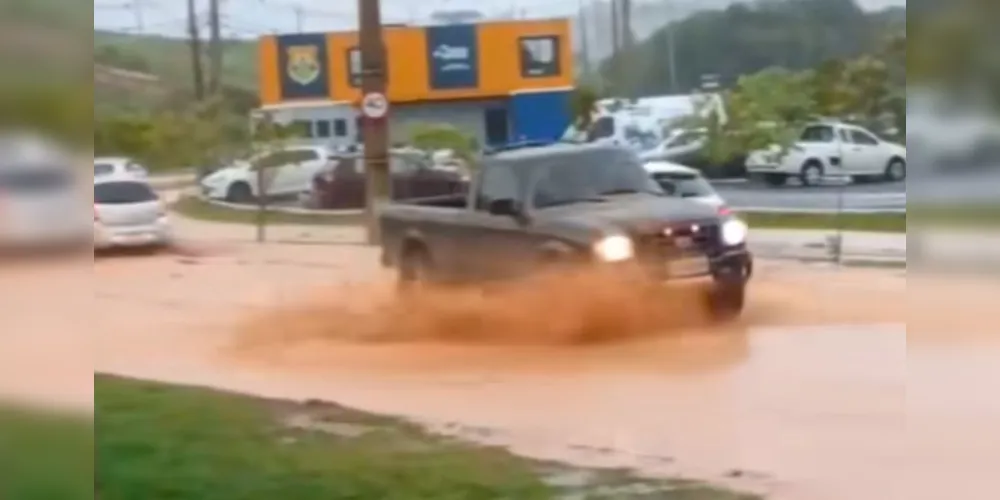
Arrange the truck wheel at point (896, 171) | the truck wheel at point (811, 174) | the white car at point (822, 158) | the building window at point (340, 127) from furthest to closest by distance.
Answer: the building window at point (340, 127)
the truck wheel at point (811, 174)
the white car at point (822, 158)
the truck wheel at point (896, 171)

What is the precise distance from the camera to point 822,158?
8.54 metres

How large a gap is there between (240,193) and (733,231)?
8.63 feet

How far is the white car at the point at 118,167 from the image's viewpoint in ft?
19.1

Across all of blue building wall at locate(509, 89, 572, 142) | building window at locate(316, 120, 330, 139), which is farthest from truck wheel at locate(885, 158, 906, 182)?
building window at locate(316, 120, 330, 139)

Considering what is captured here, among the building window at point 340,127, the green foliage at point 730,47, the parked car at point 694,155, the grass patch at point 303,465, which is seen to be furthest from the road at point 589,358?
the green foliage at point 730,47

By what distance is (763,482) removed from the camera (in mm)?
6336

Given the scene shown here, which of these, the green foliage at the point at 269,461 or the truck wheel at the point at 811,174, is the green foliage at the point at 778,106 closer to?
the truck wheel at the point at 811,174

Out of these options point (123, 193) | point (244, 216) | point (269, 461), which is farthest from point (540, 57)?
point (269, 461)

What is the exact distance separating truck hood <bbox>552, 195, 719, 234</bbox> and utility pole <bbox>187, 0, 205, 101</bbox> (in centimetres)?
205

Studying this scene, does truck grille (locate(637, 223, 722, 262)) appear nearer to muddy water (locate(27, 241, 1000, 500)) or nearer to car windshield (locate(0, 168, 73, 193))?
muddy water (locate(27, 241, 1000, 500))

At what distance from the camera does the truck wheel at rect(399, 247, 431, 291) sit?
9352mm

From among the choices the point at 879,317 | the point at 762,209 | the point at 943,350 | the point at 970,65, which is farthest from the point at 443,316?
the point at 970,65

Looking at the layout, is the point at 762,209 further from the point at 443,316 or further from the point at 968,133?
the point at 968,133

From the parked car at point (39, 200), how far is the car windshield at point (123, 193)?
671mm
